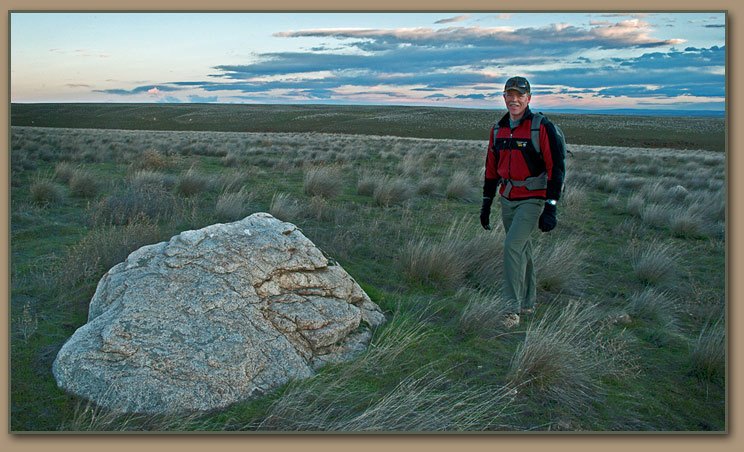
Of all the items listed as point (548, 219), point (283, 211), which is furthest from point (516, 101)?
point (283, 211)

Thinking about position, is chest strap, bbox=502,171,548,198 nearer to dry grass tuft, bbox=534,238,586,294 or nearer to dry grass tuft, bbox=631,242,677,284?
dry grass tuft, bbox=534,238,586,294

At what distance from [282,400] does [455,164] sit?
607 inches

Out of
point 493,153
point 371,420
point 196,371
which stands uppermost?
point 493,153

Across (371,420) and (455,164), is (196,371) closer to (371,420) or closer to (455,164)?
(371,420)

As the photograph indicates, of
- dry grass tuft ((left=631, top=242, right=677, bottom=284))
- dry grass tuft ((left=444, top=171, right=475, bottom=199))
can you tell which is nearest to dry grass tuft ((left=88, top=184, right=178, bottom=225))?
dry grass tuft ((left=444, top=171, right=475, bottom=199))

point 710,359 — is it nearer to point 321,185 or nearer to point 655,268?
point 655,268

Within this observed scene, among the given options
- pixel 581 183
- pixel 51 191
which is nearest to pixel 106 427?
pixel 51 191

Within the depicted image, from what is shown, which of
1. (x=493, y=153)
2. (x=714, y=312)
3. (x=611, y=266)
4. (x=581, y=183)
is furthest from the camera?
(x=581, y=183)

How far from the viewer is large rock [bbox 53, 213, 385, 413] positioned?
305 cm

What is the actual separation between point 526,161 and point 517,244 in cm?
74

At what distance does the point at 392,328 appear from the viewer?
412cm

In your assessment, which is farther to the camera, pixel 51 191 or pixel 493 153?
Answer: pixel 51 191

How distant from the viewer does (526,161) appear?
425 centimetres

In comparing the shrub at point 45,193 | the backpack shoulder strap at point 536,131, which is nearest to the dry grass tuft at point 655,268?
the backpack shoulder strap at point 536,131
